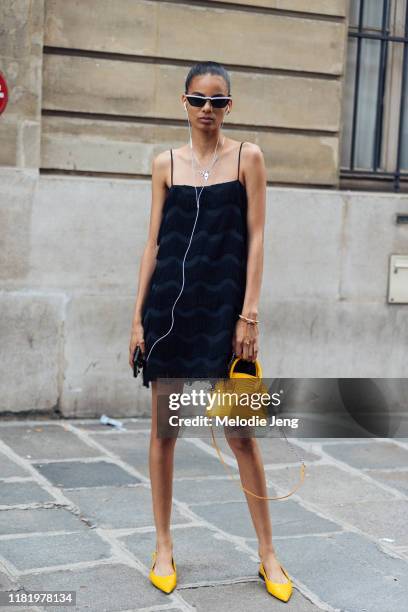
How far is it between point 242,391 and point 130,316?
10.7 feet

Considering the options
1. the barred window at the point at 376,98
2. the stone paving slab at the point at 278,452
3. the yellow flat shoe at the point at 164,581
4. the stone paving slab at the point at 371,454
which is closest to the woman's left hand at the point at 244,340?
the yellow flat shoe at the point at 164,581

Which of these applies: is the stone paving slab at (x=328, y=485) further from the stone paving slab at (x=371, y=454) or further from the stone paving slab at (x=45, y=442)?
the stone paving slab at (x=45, y=442)

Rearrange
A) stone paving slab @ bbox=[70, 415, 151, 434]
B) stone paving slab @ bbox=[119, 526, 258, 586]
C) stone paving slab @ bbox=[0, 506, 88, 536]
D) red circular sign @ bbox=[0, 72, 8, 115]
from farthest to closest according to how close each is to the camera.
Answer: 1. stone paving slab @ bbox=[70, 415, 151, 434]
2. red circular sign @ bbox=[0, 72, 8, 115]
3. stone paving slab @ bbox=[0, 506, 88, 536]
4. stone paving slab @ bbox=[119, 526, 258, 586]

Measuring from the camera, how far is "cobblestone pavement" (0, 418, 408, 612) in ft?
13.6

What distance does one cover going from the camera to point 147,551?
4.55m

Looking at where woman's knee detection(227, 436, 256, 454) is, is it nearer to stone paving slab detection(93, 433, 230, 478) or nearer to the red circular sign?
stone paving slab detection(93, 433, 230, 478)

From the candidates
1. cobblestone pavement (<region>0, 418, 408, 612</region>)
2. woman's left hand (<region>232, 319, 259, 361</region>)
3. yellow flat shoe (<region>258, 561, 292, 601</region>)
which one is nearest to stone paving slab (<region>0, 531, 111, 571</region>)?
cobblestone pavement (<region>0, 418, 408, 612</region>)

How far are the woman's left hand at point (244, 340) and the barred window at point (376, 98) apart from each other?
4211mm

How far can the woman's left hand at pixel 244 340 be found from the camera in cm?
400

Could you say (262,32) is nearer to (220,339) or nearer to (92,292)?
(92,292)

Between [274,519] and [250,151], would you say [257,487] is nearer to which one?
[274,519]

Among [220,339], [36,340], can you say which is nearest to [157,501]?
[220,339]

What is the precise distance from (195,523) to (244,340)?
4.49 feet

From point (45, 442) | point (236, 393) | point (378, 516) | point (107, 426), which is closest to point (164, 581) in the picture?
point (236, 393)
